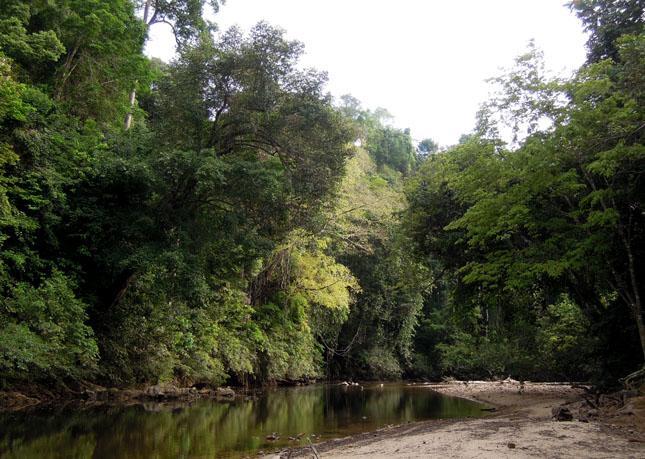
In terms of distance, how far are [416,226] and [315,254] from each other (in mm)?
8258

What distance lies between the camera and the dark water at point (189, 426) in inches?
332

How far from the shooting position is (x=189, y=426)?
11195 mm

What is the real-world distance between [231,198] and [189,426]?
262 inches

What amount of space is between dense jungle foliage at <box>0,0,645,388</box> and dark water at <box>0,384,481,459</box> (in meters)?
1.93

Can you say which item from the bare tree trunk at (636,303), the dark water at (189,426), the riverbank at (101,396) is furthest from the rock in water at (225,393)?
the bare tree trunk at (636,303)

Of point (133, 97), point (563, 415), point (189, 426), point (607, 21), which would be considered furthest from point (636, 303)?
point (133, 97)

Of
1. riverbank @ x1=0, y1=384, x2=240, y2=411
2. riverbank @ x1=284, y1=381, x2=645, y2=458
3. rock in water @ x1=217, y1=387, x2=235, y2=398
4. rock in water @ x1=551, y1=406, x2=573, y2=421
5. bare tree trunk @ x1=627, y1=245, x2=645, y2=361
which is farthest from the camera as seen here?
rock in water @ x1=217, y1=387, x2=235, y2=398

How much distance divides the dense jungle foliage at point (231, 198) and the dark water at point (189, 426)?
1.93m

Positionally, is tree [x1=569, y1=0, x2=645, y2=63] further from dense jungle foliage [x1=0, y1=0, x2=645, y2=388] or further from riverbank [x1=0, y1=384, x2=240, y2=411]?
riverbank [x1=0, y1=384, x2=240, y2=411]

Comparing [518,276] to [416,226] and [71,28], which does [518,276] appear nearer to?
[416,226]

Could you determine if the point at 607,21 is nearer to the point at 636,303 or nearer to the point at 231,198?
the point at 636,303

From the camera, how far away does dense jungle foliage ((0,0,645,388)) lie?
11.1 metres

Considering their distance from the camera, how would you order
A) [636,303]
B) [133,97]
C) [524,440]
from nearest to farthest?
[524,440] → [636,303] → [133,97]

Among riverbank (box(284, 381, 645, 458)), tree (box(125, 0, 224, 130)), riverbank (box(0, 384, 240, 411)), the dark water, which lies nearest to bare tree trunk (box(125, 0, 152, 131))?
tree (box(125, 0, 224, 130))
